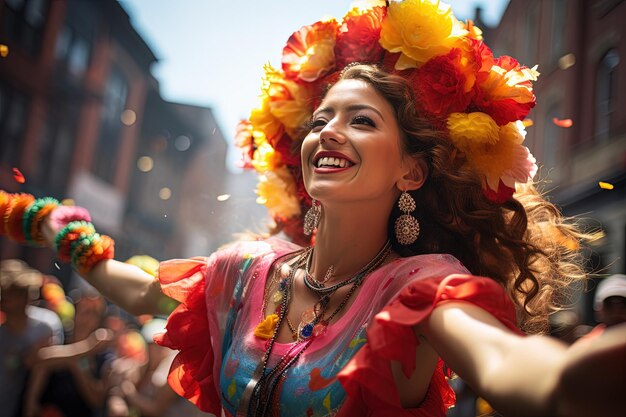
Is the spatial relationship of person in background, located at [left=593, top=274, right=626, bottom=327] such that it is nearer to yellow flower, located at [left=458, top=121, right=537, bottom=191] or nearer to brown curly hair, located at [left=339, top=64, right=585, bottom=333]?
brown curly hair, located at [left=339, top=64, right=585, bottom=333]

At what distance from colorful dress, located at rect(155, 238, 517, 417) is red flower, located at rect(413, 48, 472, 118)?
0.55 meters

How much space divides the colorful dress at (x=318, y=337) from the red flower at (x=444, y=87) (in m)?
0.55

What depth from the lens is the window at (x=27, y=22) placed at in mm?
10570

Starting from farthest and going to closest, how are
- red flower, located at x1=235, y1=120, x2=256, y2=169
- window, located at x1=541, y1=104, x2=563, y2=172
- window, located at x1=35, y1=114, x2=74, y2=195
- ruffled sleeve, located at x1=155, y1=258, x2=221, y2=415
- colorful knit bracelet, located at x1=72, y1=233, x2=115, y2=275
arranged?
window, located at x1=35, y1=114, x2=74, y2=195 → window, located at x1=541, y1=104, x2=563, y2=172 → red flower, located at x1=235, y1=120, x2=256, y2=169 → colorful knit bracelet, located at x1=72, y1=233, x2=115, y2=275 → ruffled sleeve, located at x1=155, y1=258, x2=221, y2=415

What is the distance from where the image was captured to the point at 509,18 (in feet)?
10.0

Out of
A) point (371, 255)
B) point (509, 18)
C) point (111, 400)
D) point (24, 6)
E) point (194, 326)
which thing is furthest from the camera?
point (24, 6)

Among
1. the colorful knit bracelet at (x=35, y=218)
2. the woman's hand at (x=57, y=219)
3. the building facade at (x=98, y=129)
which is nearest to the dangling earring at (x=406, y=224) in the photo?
the woman's hand at (x=57, y=219)

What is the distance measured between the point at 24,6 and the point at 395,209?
10.6 meters

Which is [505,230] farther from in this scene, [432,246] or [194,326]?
[194,326]

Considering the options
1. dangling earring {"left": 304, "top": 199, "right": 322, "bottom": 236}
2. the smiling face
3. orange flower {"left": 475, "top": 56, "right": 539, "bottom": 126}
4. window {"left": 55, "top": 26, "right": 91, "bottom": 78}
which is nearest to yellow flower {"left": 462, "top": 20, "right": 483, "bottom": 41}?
orange flower {"left": 475, "top": 56, "right": 539, "bottom": 126}

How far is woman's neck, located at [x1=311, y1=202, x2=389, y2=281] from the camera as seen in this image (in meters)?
2.02

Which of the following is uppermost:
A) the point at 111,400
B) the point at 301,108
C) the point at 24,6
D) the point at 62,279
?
the point at 24,6

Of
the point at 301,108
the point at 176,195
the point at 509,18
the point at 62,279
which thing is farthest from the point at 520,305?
the point at 176,195

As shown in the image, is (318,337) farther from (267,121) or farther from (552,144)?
(552,144)
